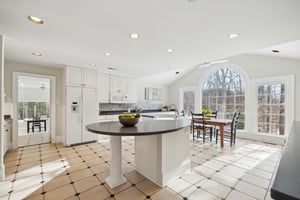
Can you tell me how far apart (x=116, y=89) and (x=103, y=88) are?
0.49 m

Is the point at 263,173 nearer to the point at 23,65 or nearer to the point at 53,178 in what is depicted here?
the point at 53,178

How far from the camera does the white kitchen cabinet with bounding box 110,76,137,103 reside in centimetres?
518

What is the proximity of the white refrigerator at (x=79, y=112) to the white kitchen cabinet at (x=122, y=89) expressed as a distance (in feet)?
2.71

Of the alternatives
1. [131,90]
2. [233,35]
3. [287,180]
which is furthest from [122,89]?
[287,180]

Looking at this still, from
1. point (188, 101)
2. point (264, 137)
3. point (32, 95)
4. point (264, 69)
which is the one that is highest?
point (264, 69)

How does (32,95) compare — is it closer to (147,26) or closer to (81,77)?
(81,77)

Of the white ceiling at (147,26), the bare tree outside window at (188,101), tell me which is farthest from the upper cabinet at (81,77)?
the bare tree outside window at (188,101)

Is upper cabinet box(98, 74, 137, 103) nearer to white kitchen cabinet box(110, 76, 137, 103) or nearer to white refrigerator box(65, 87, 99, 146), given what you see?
white kitchen cabinet box(110, 76, 137, 103)

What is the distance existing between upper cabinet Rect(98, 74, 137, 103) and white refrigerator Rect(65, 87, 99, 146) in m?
0.49

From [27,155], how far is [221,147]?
489 centimetres

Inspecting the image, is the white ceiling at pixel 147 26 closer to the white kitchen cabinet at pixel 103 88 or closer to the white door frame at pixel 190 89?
the white kitchen cabinet at pixel 103 88

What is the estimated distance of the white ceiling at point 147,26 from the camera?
5.03 feet

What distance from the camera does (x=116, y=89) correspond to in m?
5.26

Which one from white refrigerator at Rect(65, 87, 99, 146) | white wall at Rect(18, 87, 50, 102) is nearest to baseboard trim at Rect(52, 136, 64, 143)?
white refrigerator at Rect(65, 87, 99, 146)
